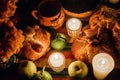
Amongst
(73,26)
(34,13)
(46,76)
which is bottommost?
(46,76)

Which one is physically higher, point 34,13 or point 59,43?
point 34,13

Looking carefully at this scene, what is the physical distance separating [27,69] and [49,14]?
1.29ft

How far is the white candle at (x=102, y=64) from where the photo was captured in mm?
1418

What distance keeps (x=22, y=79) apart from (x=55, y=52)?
0.26 metres

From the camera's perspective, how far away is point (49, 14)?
166 cm

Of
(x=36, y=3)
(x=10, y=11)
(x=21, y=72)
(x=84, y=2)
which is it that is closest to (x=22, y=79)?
(x=21, y=72)

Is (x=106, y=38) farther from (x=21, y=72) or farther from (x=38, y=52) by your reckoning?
(x=21, y=72)

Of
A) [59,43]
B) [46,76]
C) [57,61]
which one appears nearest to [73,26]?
[59,43]

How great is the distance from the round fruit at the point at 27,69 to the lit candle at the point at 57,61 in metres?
0.10

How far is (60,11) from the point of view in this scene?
165 centimetres

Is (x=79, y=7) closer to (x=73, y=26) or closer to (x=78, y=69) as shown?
(x=73, y=26)

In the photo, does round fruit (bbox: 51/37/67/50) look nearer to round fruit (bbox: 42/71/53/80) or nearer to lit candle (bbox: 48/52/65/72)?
lit candle (bbox: 48/52/65/72)

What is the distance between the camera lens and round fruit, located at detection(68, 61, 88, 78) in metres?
1.48

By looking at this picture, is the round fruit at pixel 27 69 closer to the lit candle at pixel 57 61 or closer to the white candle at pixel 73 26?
the lit candle at pixel 57 61
